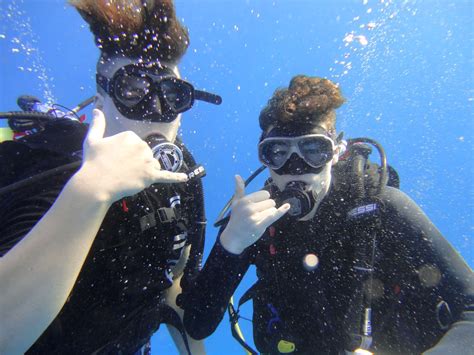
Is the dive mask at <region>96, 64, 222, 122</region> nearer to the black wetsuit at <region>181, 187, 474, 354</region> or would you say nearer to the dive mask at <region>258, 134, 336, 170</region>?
the dive mask at <region>258, 134, 336, 170</region>

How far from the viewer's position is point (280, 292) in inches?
121

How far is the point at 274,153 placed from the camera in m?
3.16

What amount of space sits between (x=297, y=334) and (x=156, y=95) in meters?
2.43

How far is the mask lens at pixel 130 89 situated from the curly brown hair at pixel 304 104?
1.34 meters

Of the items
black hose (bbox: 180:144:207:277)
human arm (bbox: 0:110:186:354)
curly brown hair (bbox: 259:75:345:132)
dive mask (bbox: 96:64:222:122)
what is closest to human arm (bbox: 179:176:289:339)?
black hose (bbox: 180:144:207:277)

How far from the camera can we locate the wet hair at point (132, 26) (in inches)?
91.4

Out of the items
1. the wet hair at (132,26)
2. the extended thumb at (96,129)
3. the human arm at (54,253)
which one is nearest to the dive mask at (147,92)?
the wet hair at (132,26)

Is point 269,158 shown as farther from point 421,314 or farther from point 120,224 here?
point 421,314

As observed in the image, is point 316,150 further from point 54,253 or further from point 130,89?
point 54,253

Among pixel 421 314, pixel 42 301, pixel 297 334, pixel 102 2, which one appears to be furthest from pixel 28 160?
pixel 421 314

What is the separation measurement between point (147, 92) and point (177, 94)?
0.27 meters

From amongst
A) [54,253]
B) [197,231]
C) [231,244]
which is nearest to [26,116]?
[54,253]

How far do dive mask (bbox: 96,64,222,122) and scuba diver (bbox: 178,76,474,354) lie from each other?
0.80 m

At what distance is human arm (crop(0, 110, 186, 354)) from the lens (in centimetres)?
126
